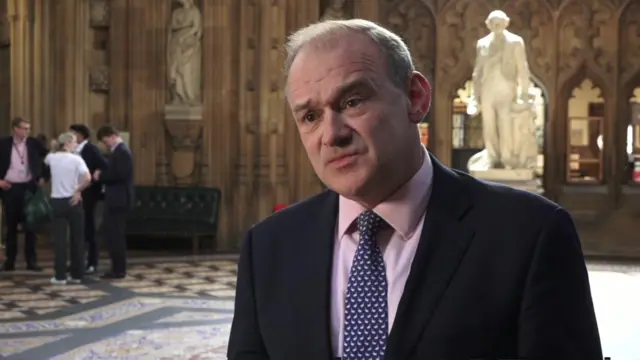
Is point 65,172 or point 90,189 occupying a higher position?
point 65,172

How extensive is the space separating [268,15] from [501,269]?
10.6 meters

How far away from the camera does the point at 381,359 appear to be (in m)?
1.32

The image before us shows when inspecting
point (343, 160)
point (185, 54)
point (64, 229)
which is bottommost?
point (64, 229)

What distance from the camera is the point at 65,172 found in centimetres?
771

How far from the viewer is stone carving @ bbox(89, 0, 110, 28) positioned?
1196 centimetres

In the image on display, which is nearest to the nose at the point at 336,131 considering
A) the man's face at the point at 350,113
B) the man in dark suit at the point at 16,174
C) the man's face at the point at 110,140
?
the man's face at the point at 350,113

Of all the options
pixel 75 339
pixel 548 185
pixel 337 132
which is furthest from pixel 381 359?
pixel 548 185

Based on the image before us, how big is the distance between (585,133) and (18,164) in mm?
8114

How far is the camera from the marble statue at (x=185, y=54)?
1165cm

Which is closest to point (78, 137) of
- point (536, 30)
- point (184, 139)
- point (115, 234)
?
point (115, 234)

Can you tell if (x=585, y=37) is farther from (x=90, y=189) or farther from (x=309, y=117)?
(x=309, y=117)

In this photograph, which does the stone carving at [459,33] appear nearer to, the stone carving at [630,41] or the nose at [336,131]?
the stone carving at [630,41]

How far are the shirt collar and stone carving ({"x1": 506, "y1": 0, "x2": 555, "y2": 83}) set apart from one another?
11243mm

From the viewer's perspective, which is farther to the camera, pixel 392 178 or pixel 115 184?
pixel 115 184
